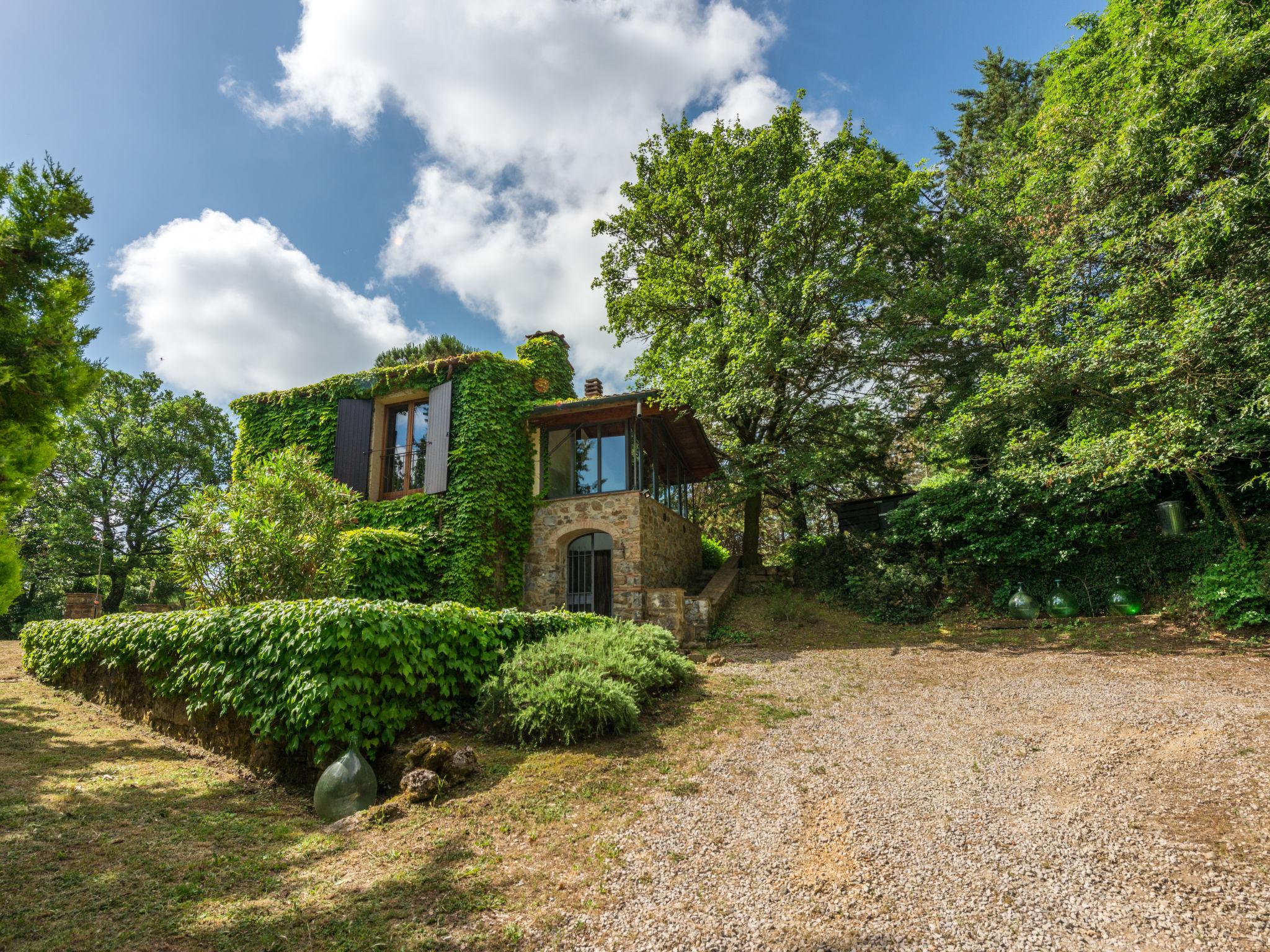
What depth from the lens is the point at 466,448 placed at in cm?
1136

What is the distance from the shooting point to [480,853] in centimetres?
318

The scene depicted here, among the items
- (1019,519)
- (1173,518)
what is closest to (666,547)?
(1019,519)

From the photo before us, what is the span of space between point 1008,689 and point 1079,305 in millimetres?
7479

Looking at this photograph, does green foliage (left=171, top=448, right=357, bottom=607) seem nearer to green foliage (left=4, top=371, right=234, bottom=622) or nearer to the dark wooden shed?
the dark wooden shed

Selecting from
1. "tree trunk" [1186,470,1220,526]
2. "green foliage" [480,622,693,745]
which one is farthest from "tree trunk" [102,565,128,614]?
"tree trunk" [1186,470,1220,526]

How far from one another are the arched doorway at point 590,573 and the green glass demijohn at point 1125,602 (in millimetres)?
8418

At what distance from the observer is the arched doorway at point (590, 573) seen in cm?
1143

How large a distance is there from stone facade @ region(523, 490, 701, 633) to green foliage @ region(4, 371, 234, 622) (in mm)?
15411

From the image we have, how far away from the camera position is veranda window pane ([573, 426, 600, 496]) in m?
12.1

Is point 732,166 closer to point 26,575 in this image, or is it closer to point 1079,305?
point 1079,305

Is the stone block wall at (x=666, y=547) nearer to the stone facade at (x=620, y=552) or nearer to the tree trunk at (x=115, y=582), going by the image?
the stone facade at (x=620, y=552)

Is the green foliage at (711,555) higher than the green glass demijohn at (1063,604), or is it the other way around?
the green foliage at (711,555)

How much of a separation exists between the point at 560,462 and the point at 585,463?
27.4 inches

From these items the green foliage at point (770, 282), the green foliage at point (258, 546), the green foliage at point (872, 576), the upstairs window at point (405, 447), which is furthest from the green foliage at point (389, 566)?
the green foliage at point (872, 576)
